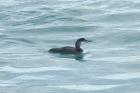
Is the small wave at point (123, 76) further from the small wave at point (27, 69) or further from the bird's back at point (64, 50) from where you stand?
the bird's back at point (64, 50)

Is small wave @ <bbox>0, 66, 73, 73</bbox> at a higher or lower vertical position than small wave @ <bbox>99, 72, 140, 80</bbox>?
higher

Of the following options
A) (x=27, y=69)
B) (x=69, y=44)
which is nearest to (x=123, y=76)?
(x=27, y=69)

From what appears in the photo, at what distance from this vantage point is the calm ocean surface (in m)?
19.8

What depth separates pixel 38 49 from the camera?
82.9 feet

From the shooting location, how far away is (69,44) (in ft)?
88.1

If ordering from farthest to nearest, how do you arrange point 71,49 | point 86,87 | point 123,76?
point 71,49, point 123,76, point 86,87

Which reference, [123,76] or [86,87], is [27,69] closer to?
[86,87]

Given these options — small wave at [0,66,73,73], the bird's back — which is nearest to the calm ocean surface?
small wave at [0,66,73,73]

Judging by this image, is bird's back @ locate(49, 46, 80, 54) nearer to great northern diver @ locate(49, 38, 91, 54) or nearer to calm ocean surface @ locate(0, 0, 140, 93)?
great northern diver @ locate(49, 38, 91, 54)

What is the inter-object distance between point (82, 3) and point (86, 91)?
17649 mm

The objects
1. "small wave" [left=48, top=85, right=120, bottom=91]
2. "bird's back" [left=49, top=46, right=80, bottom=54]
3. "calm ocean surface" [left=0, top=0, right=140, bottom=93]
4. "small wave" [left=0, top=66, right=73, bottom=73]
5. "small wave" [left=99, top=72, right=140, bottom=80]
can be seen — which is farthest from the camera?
"bird's back" [left=49, top=46, right=80, bottom=54]

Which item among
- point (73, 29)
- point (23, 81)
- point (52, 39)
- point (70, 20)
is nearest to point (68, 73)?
point (23, 81)

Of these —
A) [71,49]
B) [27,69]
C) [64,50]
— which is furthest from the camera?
[71,49]

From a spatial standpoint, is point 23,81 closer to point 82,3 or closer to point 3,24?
point 3,24
